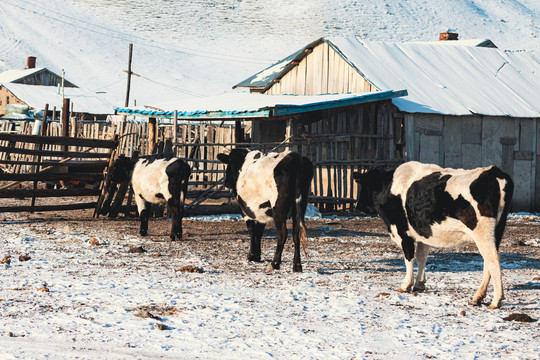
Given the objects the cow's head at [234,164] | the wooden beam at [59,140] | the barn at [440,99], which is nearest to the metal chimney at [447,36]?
the barn at [440,99]

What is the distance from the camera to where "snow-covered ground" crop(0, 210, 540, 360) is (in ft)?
19.5

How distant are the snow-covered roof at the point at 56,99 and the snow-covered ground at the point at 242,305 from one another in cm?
4728

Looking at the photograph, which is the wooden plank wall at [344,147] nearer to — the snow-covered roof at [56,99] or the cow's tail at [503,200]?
the cow's tail at [503,200]

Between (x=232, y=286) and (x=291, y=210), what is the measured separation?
2046 millimetres

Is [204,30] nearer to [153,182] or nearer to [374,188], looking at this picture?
[153,182]

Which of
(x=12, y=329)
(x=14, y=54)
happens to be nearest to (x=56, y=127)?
(x=12, y=329)

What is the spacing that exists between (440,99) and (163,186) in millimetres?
10742

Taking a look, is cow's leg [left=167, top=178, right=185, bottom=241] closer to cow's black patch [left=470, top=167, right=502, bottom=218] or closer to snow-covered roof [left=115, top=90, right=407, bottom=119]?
snow-covered roof [left=115, top=90, right=407, bottom=119]

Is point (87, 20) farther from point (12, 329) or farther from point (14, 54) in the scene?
point (12, 329)

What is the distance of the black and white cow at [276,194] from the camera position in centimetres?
980

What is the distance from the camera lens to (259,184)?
33.0 ft

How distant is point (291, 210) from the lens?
1020cm

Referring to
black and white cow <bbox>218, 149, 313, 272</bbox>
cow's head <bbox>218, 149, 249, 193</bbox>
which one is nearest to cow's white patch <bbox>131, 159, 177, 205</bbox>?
cow's head <bbox>218, 149, 249, 193</bbox>

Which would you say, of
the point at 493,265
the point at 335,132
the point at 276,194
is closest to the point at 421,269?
the point at 493,265
